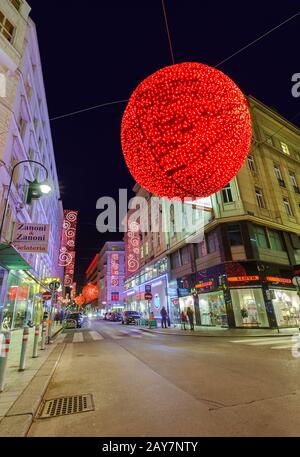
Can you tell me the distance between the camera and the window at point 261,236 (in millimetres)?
20841

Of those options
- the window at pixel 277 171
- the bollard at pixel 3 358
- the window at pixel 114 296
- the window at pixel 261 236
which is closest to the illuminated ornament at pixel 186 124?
the bollard at pixel 3 358

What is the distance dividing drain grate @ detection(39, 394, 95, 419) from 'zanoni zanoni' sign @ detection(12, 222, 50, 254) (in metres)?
7.04

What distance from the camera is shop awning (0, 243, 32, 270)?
1033 cm

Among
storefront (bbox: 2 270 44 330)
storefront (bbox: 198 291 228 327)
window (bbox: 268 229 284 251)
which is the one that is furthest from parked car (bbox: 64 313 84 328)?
window (bbox: 268 229 284 251)

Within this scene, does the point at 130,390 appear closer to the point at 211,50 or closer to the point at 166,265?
the point at 211,50

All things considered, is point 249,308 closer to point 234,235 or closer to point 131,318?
point 234,235

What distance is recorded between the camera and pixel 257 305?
18.6m

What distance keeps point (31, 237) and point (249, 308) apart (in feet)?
53.3

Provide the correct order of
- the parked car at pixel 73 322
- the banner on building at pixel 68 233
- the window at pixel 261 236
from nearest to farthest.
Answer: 1. the window at pixel 261 236
2. the parked car at pixel 73 322
3. the banner on building at pixel 68 233

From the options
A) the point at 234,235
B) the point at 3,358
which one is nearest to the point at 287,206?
the point at 234,235

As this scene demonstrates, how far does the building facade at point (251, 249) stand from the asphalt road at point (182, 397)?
38.7ft

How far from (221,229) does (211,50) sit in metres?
13.8

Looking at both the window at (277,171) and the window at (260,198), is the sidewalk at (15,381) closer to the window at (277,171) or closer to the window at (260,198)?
the window at (260,198)

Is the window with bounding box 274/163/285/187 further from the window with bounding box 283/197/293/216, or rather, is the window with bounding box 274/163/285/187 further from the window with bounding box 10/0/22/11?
the window with bounding box 10/0/22/11
